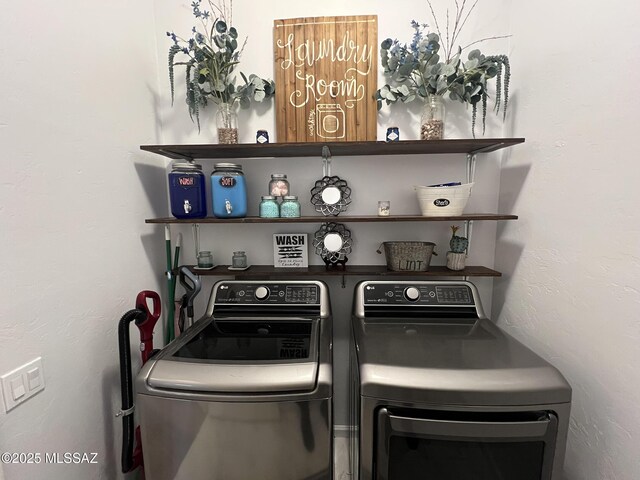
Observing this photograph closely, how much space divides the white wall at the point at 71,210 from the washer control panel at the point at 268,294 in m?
0.44

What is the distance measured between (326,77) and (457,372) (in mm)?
1377

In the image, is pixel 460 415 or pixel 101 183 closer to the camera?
pixel 460 415

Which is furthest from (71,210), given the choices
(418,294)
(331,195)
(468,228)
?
(468,228)

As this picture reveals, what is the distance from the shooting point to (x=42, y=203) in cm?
90

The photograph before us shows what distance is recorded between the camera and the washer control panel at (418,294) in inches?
50.8

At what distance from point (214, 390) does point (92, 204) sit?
84cm

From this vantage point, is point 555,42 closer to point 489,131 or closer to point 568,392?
point 489,131

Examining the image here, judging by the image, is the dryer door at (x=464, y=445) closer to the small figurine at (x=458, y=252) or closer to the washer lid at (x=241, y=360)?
the washer lid at (x=241, y=360)

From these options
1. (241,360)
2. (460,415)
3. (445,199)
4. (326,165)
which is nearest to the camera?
(460,415)

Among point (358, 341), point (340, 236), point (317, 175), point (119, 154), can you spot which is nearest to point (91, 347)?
point (119, 154)

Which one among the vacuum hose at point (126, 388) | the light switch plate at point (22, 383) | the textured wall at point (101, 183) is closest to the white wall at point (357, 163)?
the textured wall at point (101, 183)

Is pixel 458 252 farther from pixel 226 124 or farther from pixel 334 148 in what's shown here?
pixel 226 124

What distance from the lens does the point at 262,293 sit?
1327mm

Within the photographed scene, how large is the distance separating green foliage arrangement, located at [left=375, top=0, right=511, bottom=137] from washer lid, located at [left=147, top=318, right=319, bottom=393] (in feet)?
3.84
